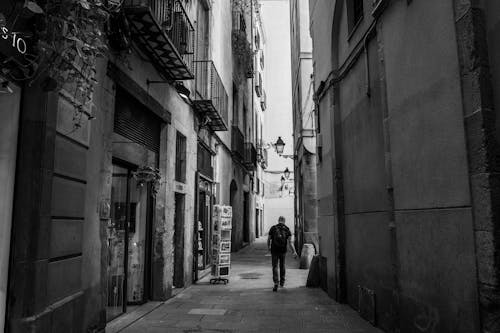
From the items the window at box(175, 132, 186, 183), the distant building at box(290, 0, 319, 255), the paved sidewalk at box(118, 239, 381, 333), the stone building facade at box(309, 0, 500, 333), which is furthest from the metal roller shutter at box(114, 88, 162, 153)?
the distant building at box(290, 0, 319, 255)

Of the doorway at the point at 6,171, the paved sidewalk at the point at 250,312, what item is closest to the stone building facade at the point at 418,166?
the paved sidewalk at the point at 250,312

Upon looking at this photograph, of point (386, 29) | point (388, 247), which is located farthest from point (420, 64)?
point (388, 247)

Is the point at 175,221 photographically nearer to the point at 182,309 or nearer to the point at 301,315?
the point at 182,309

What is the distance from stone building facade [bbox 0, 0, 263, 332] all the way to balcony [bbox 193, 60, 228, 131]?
42 millimetres

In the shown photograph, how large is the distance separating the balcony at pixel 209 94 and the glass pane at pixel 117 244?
4.10m

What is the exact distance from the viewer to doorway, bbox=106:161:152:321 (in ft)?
23.8

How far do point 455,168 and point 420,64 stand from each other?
4.63ft

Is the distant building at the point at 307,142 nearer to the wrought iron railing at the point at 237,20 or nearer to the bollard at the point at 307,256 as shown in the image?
the bollard at the point at 307,256

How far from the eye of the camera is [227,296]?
948 centimetres

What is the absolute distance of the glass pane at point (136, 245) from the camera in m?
8.10

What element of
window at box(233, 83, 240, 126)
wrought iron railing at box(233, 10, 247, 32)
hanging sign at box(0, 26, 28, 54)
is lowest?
hanging sign at box(0, 26, 28, 54)

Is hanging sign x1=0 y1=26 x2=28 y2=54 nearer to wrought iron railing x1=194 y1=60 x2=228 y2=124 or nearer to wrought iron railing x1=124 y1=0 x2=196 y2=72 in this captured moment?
wrought iron railing x1=124 y1=0 x2=196 y2=72

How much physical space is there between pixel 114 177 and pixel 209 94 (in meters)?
5.84

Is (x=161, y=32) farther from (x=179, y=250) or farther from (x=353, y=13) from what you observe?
(x=179, y=250)
